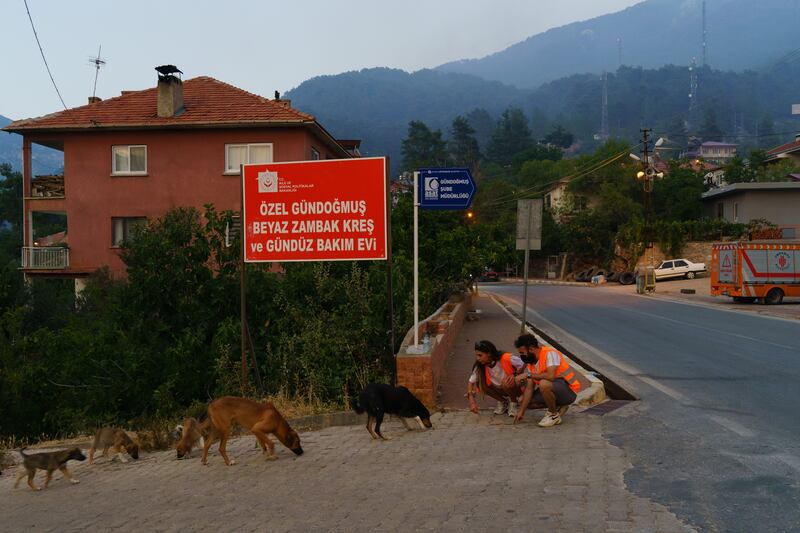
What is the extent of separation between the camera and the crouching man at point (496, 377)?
870 centimetres

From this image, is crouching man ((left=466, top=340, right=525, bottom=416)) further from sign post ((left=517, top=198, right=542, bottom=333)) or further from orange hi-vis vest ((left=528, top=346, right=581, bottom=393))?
sign post ((left=517, top=198, right=542, bottom=333))

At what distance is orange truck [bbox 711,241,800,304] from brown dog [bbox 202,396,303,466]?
26.5 m

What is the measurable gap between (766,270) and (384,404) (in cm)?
2607

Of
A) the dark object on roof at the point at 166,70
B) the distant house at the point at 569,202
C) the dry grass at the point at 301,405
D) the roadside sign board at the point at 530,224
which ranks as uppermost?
the dark object on roof at the point at 166,70

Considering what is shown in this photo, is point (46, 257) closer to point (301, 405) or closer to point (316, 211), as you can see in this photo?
point (316, 211)

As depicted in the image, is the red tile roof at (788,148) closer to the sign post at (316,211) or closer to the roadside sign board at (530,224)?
the roadside sign board at (530,224)

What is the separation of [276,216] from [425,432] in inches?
154

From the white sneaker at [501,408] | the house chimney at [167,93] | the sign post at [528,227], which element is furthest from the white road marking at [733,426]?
the house chimney at [167,93]

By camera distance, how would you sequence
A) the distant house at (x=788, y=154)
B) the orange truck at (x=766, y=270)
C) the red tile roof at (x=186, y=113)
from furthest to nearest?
the distant house at (x=788, y=154)
the red tile roof at (x=186, y=113)
the orange truck at (x=766, y=270)

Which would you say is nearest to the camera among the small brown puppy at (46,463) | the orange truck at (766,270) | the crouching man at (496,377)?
the small brown puppy at (46,463)

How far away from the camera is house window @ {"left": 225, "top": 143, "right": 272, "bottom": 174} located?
30406 millimetres

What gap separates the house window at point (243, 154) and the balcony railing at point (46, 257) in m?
8.02

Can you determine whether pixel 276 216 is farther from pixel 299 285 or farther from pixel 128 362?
pixel 128 362

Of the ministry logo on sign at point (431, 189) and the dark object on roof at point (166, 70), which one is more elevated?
the dark object on roof at point (166, 70)
